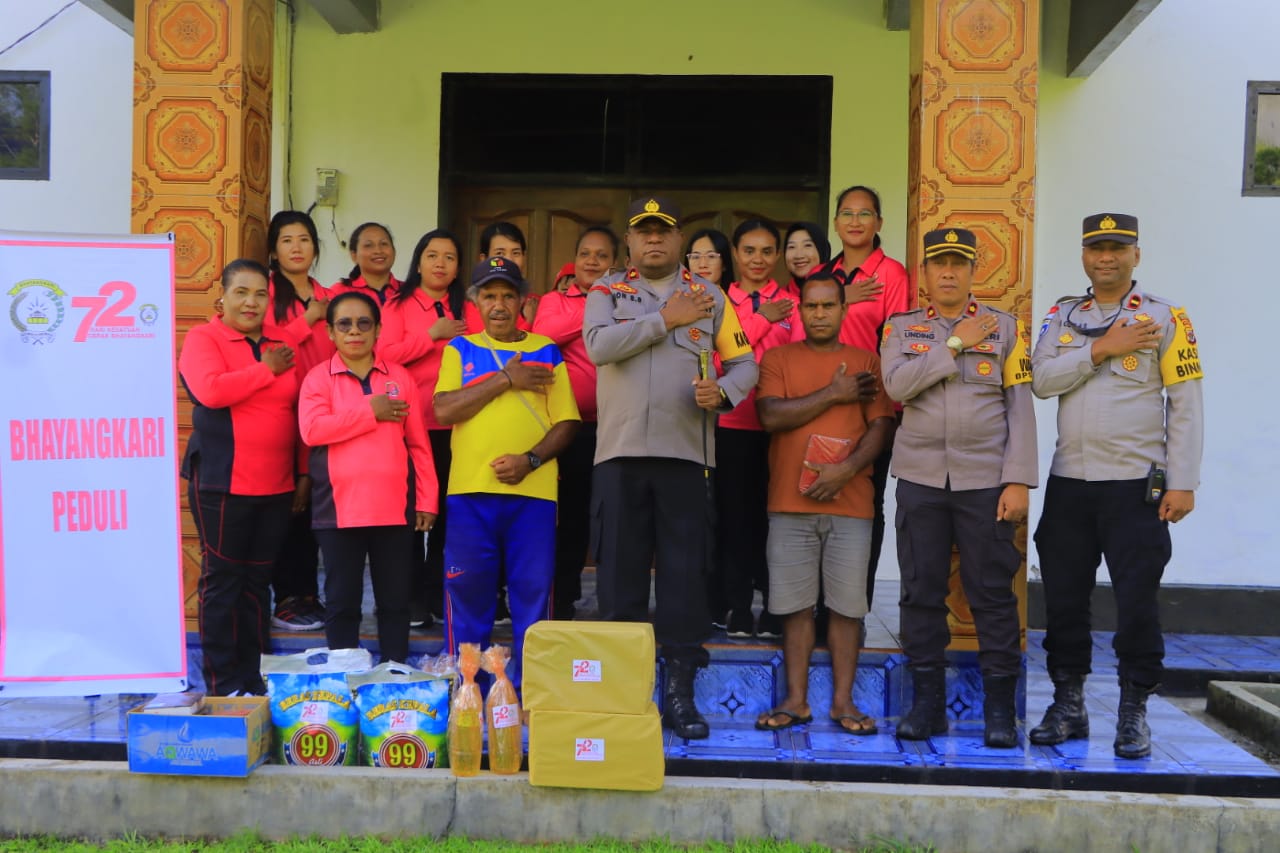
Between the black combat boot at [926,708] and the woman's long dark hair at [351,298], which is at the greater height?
the woman's long dark hair at [351,298]

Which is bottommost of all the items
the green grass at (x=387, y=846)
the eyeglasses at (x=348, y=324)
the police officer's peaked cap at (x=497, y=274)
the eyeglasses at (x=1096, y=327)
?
the green grass at (x=387, y=846)

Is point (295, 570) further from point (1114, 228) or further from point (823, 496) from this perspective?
point (1114, 228)

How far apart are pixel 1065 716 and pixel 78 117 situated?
6184 mm

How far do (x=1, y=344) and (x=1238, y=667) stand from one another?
5778 mm

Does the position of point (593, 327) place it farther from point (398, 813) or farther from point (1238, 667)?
point (1238, 667)

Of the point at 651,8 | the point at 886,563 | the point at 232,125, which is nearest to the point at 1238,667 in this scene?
the point at 886,563

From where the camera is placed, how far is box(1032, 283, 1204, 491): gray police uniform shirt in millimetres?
3938

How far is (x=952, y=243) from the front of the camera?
409cm

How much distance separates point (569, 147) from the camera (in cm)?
680

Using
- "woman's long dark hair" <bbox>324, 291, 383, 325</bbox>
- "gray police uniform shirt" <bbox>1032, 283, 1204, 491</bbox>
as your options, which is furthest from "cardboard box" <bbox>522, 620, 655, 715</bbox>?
"gray police uniform shirt" <bbox>1032, 283, 1204, 491</bbox>

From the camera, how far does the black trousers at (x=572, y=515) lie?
479 cm

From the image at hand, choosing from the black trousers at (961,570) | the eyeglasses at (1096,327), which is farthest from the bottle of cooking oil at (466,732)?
the eyeglasses at (1096,327)

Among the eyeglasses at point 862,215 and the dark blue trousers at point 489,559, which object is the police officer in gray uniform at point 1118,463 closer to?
the eyeglasses at point 862,215

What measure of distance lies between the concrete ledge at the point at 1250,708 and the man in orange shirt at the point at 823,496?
1.69 metres
